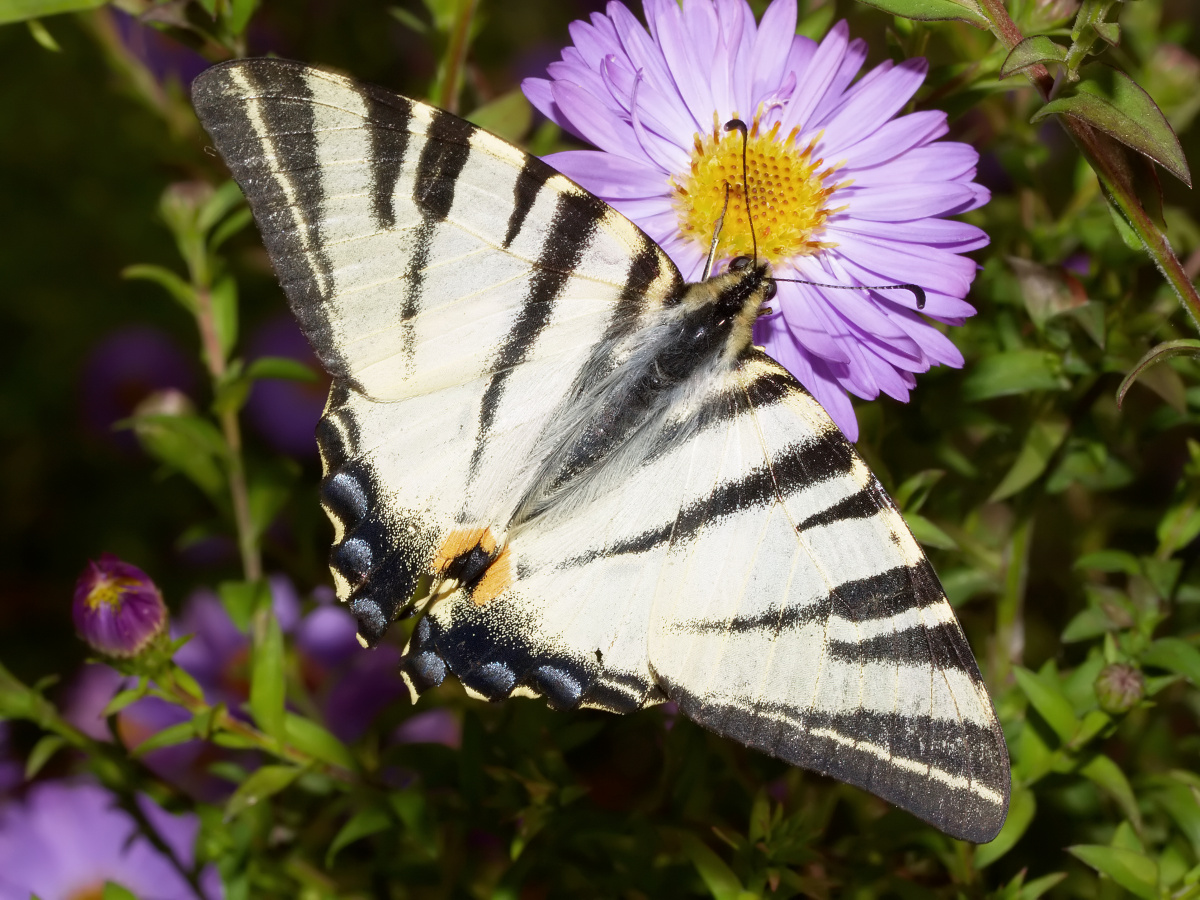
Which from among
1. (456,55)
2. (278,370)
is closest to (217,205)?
(278,370)

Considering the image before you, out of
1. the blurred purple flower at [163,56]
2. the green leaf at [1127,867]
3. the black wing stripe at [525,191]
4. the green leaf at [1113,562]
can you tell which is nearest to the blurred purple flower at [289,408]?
the blurred purple flower at [163,56]

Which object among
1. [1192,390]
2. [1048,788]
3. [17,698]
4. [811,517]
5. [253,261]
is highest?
[1192,390]

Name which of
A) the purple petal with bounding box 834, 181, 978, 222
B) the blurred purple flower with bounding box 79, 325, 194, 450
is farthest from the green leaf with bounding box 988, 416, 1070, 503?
the blurred purple flower with bounding box 79, 325, 194, 450

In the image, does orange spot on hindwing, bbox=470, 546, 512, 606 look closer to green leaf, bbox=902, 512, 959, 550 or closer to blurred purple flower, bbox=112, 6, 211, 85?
green leaf, bbox=902, 512, 959, 550

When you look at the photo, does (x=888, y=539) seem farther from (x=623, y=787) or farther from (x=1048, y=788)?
(x=623, y=787)

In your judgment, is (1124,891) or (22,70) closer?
(1124,891)

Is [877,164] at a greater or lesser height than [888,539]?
greater

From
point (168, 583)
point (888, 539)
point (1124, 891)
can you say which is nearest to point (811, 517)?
point (888, 539)
